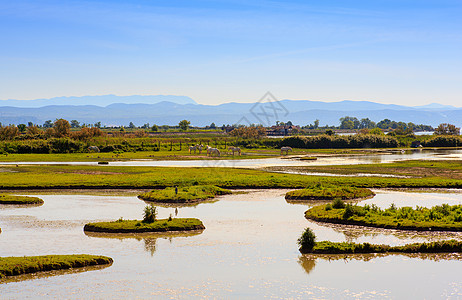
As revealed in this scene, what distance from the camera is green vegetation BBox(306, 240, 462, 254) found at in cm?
2206

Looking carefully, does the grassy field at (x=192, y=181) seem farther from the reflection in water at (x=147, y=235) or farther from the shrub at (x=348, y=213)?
the reflection in water at (x=147, y=235)

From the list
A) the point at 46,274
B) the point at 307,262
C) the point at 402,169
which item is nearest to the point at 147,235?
the point at 46,274

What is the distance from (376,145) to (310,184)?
7719 centimetres

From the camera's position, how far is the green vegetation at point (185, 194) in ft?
115

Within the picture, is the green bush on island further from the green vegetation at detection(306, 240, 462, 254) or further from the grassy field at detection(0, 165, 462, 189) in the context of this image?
the green vegetation at detection(306, 240, 462, 254)

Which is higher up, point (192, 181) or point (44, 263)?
point (192, 181)

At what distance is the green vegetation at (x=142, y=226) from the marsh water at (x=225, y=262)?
57 cm

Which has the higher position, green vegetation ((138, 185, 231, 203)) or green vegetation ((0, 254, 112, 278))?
green vegetation ((138, 185, 231, 203))

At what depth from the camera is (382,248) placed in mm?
22266

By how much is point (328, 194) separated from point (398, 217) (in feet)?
29.7

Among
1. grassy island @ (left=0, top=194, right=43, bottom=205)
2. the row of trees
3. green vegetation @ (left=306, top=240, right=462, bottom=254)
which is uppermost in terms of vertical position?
the row of trees

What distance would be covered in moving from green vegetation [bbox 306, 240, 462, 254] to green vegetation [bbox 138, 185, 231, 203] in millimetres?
14470

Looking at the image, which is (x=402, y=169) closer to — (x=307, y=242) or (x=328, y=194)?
(x=328, y=194)

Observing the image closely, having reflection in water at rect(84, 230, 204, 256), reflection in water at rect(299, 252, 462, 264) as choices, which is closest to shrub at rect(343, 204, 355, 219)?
reflection in water at rect(299, 252, 462, 264)
